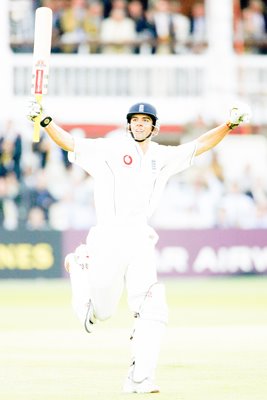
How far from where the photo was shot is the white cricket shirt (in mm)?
8297

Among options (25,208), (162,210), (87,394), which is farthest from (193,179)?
(87,394)

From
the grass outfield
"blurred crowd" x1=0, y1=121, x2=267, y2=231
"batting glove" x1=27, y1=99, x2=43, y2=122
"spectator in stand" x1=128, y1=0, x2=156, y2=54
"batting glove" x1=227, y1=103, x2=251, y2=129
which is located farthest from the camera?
"spectator in stand" x1=128, y1=0, x2=156, y2=54

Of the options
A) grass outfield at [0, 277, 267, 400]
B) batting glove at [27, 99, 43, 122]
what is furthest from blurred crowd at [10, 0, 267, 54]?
batting glove at [27, 99, 43, 122]

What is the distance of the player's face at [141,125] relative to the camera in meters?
8.33

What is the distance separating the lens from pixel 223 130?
8.69 meters

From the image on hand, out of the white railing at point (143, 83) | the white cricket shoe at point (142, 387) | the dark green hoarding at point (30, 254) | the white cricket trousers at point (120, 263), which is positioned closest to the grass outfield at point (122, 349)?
the white cricket shoe at point (142, 387)

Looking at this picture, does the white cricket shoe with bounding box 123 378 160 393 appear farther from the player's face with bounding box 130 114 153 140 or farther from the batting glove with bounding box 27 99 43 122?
the batting glove with bounding box 27 99 43 122

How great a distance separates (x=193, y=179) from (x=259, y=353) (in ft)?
29.9

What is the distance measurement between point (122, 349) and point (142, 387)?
9.22ft

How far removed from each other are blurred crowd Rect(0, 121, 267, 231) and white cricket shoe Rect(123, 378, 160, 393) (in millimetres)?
10343

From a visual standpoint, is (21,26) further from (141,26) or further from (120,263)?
(120,263)

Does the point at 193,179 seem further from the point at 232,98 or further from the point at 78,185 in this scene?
the point at 232,98

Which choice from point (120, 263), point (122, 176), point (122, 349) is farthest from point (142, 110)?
point (122, 349)

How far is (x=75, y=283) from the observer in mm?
8641
